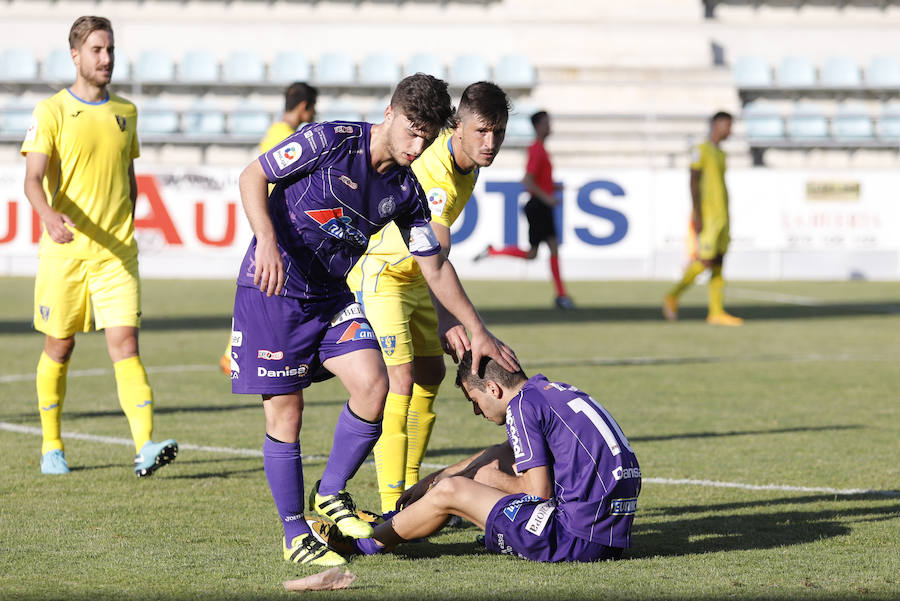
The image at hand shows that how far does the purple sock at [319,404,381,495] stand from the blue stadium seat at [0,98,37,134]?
20.9 meters

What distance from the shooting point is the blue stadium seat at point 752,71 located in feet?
88.0

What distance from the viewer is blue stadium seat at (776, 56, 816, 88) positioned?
2719 centimetres

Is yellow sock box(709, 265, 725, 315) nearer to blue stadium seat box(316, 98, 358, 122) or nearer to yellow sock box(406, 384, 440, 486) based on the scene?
yellow sock box(406, 384, 440, 486)

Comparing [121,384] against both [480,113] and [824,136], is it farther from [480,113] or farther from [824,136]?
[824,136]

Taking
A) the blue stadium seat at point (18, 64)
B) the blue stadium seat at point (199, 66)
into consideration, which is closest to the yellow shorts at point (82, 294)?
the blue stadium seat at point (199, 66)

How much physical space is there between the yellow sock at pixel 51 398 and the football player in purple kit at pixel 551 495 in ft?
7.55

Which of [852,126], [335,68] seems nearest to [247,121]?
[335,68]

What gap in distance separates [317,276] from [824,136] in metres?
22.7

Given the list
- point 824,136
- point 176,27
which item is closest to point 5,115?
point 176,27

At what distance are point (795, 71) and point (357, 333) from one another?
81.1 feet

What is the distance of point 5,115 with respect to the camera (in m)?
24.2

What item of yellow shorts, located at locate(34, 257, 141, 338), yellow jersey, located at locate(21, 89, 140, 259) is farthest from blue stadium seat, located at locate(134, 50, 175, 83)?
yellow shorts, located at locate(34, 257, 141, 338)

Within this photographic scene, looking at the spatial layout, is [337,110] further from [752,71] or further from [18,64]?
[752,71]

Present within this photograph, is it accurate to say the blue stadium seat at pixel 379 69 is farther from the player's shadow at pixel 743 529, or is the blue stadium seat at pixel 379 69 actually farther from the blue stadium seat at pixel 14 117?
the player's shadow at pixel 743 529
